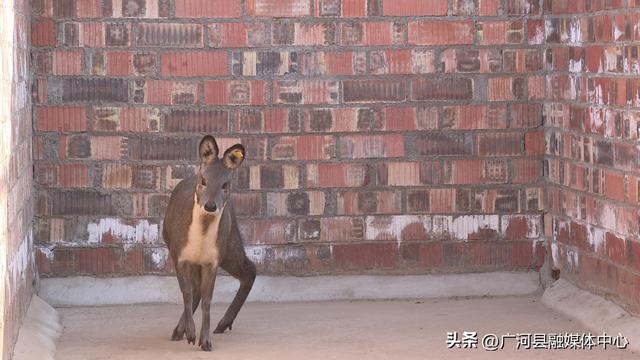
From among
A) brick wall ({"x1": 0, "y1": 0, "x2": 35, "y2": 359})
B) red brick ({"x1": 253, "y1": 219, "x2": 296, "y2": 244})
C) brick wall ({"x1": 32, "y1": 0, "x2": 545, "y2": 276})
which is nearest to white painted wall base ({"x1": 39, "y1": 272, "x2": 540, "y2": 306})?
brick wall ({"x1": 32, "y1": 0, "x2": 545, "y2": 276})

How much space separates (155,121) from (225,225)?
178cm

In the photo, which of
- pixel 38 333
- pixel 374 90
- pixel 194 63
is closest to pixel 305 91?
pixel 374 90

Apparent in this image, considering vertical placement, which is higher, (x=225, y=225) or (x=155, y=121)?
(x=155, y=121)

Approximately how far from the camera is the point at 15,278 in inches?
316

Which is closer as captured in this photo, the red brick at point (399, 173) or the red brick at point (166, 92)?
the red brick at point (166, 92)

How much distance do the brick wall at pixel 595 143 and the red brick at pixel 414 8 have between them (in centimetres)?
91

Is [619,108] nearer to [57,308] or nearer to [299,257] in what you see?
[299,257]

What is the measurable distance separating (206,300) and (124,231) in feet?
6.27

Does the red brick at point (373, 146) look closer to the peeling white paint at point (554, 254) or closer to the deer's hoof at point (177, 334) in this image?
the peeling white paint at point (554, 254)

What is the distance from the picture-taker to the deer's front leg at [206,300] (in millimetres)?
8484

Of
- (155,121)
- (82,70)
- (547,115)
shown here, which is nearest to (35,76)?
(82,70)

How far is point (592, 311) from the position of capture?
929 cm

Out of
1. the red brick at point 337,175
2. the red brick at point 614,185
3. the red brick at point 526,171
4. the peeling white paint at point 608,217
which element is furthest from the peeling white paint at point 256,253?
the red brick at point 614,185

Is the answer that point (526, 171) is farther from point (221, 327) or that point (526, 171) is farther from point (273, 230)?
point (221, 327)
